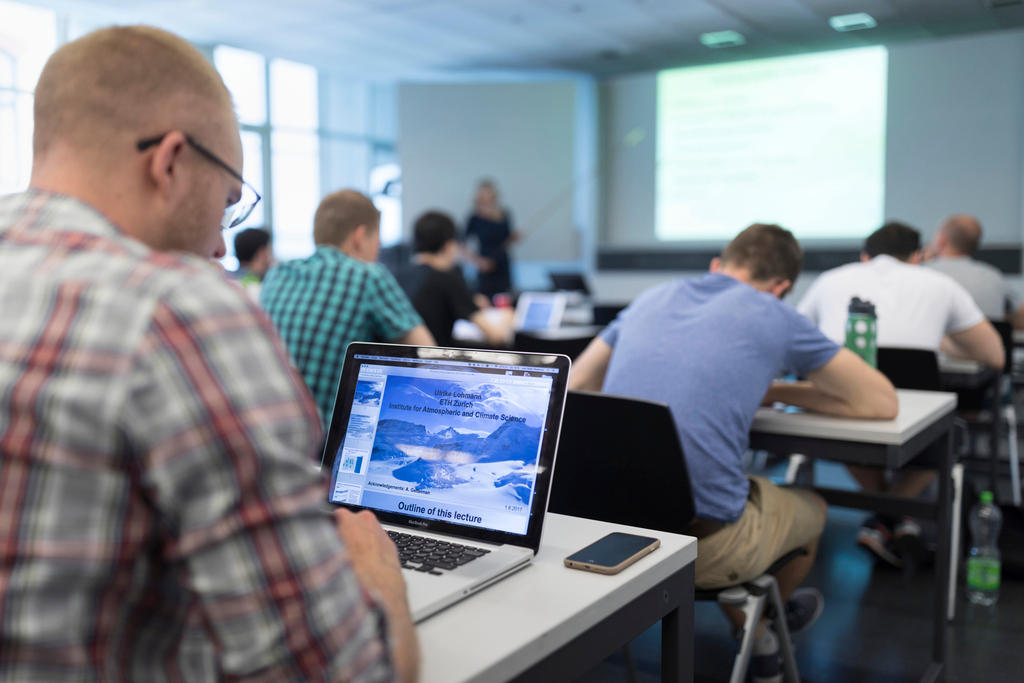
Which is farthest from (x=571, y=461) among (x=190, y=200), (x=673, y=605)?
(x=190, y=200)

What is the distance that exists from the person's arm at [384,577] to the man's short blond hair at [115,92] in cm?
41

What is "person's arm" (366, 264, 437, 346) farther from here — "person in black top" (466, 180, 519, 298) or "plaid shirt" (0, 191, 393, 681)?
"person in black top" (466, 180, 519, 298)

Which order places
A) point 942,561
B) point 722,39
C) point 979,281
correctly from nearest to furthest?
point 942,561 < point 979,281 < point 722,39

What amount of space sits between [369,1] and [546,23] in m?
1.59

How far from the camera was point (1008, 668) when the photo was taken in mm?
2264

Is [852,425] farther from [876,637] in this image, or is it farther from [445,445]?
[445,445]

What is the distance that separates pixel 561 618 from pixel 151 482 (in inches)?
18.7

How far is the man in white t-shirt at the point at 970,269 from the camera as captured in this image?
159 inches

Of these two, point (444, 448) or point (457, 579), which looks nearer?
point (457, 579)

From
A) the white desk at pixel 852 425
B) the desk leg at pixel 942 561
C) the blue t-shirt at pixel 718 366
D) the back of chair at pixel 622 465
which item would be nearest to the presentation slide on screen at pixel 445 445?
the back of chair at pixel 622 465

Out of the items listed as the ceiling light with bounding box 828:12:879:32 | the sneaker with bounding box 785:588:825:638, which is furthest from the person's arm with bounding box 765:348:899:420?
the ceiling light with bounding box 828:12:879:32

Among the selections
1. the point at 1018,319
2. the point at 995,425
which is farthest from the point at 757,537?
the point at 1018,319

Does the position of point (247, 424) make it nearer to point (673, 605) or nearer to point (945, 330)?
point (673, 605)

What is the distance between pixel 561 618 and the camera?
2.91 feet
